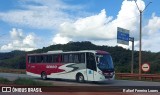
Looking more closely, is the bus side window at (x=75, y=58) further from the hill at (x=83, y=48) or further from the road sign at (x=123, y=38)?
the road sign at (x=123, y=38)

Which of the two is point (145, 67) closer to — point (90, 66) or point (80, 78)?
point (90, 66)

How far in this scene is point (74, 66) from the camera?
21.0 meters

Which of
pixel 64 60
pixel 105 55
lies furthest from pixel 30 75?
pixel 105 55

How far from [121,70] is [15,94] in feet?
17.2

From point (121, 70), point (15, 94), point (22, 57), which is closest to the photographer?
point (15, 94)

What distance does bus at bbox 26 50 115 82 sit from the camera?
62.9 ft

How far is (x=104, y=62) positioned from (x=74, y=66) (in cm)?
150

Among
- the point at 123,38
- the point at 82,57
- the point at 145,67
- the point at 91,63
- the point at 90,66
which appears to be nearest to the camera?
the point at 82,57

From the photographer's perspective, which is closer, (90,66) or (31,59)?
(31,59)

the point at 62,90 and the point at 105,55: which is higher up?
the point at 105,55

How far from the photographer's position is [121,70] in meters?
18.6

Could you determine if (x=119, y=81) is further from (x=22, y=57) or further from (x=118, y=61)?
(x=22, y=57)

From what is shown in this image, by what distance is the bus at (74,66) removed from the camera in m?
19.2

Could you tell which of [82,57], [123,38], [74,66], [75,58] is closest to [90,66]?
[74,66]
